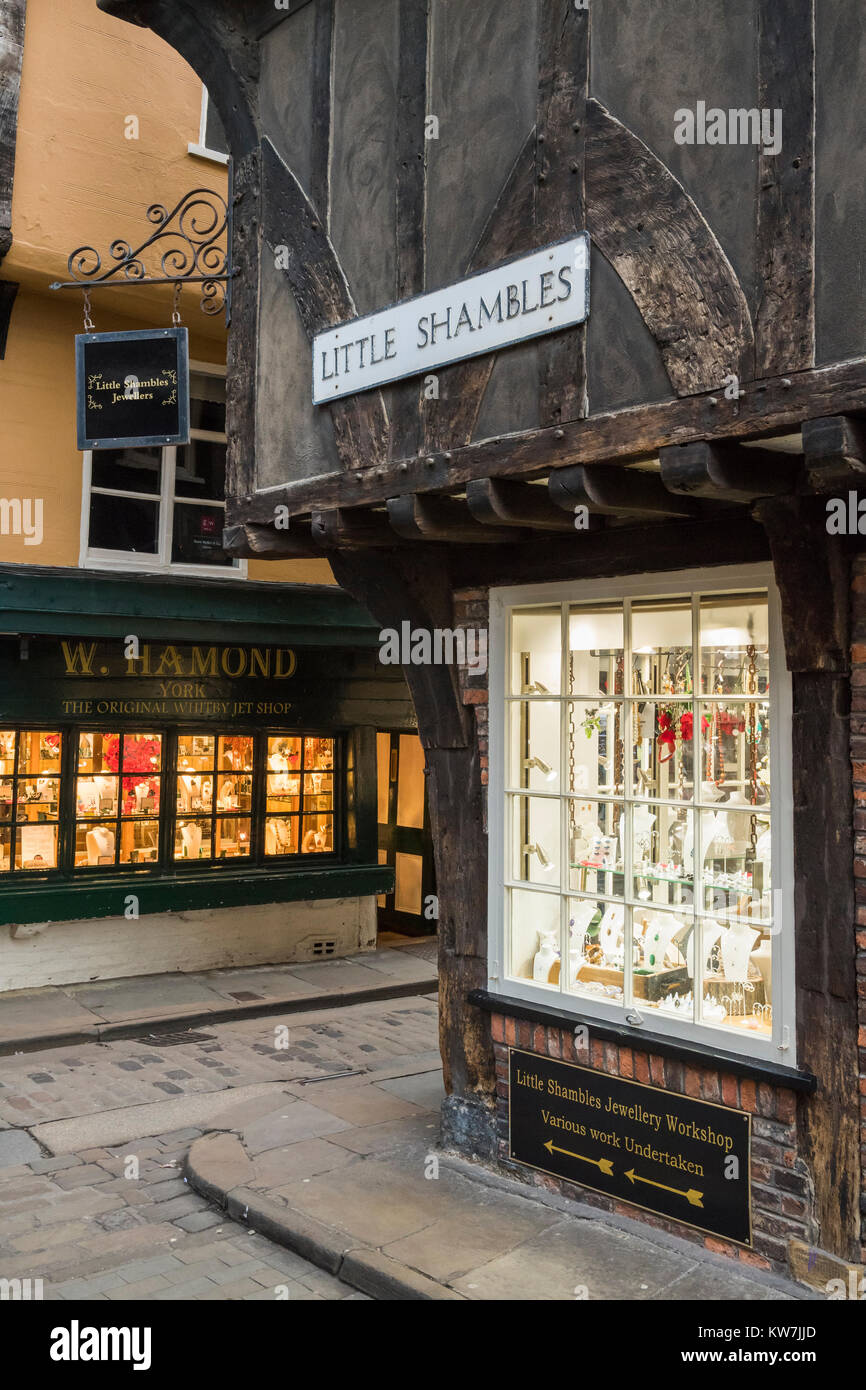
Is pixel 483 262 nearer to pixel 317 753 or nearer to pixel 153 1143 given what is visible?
pixel 153 1143

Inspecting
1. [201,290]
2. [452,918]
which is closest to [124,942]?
[452,918]

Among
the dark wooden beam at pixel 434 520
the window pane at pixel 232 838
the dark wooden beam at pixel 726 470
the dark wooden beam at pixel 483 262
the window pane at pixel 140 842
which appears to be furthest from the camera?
the window pane at pixel 232 838

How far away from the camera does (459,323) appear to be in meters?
5.05

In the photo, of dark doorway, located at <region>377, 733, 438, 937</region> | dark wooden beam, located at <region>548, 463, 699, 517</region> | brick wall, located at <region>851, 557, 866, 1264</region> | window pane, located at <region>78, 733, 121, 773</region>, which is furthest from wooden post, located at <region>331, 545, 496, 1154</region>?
dark doorway, located at <region>377, 733, 438, 937</region>

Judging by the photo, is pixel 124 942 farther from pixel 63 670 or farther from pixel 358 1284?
pixel 358 1284

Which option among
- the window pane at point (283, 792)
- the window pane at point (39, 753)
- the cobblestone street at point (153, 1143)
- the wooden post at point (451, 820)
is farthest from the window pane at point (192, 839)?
the wooden post at point (451, 820)

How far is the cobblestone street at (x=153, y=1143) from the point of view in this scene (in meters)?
5.03

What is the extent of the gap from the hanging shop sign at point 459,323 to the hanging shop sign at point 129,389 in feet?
9.34

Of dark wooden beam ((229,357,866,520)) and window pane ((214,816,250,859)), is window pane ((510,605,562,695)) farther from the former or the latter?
window pane ((214,816,250,859))

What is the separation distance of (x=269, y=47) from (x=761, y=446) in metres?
4.00

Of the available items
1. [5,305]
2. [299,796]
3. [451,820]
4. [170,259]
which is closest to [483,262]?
[451,820]

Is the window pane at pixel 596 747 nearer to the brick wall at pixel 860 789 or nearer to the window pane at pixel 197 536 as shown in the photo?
the brick wall at pixel 860 789

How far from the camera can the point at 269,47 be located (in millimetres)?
6246

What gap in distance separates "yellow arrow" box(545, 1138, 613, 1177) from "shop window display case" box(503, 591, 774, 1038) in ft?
2.37
